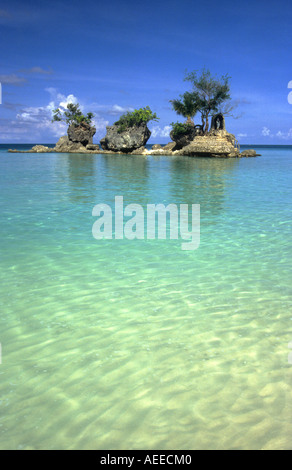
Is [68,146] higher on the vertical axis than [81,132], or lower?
lower

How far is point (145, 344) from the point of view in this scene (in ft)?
10.8

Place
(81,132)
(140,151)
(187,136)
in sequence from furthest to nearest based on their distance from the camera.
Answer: (81,132) < (140,151) < (187,136)

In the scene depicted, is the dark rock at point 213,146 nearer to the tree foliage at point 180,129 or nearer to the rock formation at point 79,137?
the tree foliage at point 180,129

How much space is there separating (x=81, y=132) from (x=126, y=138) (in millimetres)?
9940

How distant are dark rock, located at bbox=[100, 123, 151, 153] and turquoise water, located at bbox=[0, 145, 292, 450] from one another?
155ft

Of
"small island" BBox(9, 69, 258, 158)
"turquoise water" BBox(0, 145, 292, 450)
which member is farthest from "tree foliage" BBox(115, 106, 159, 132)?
"turquoise water" BBox(0, 145, 292, 450)

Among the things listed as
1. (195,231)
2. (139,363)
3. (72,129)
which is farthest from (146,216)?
(72,129)

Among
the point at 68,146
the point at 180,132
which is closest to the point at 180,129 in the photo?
the point at 180,132

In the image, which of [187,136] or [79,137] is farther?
[79,137]

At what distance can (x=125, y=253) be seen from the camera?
607 cm

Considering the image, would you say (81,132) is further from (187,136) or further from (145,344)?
(145,344)

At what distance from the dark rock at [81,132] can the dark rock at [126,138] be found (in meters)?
5.41

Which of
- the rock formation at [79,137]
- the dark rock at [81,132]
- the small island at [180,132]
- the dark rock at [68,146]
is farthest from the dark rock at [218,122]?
the dark rock at [68,146]
